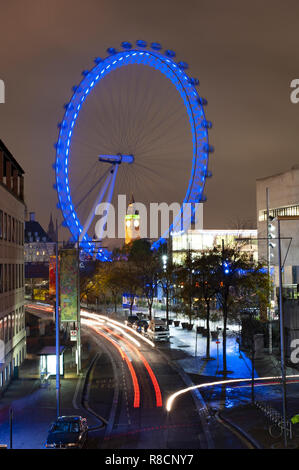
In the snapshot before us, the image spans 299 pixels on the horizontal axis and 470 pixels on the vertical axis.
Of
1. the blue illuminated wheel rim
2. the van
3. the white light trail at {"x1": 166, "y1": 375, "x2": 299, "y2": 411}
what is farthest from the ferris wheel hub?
the white light trail at {"x1": 166, "y1": 375, "x2": 299, "y2": 411}

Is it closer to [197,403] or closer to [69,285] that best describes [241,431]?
[197,403]

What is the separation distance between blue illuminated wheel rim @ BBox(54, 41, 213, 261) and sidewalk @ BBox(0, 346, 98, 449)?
26.8 meters

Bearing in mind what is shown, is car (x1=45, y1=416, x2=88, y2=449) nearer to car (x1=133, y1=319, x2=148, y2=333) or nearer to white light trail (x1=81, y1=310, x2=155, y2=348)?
white light trail (x1=81, y1=310, x2=155, y2=348)

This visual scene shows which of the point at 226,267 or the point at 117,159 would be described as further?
the point at 117,159

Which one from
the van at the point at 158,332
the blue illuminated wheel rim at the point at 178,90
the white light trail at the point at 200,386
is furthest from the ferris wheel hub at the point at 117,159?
the white light trail at the point at 200,386

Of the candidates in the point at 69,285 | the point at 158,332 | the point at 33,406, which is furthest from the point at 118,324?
the point at 33,406

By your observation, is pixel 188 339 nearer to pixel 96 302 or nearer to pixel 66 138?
pixel 66 138

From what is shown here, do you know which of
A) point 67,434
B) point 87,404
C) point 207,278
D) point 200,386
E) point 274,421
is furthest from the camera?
point 207,278

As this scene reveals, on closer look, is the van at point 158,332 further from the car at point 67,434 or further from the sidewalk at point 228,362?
the car at point 67,434

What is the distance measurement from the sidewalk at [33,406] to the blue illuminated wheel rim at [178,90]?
2685 centimetres

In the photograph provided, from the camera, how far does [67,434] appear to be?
69.2 feet

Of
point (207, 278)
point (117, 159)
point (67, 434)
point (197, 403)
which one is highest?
point (117, 159)

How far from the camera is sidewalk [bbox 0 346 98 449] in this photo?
75.4 ft

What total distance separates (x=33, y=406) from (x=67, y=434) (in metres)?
8.36
